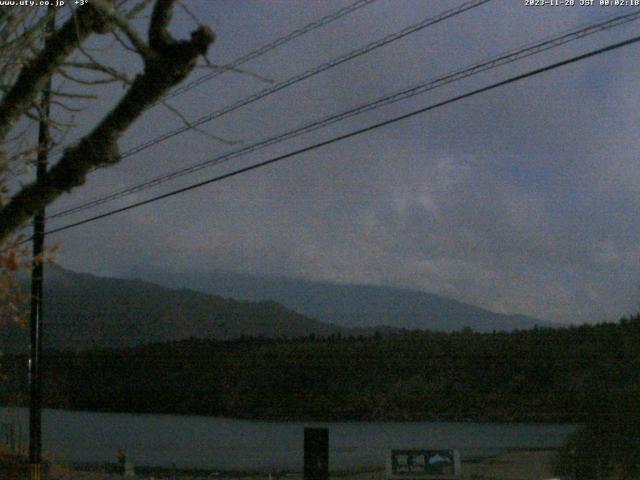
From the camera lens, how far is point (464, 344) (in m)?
40.6

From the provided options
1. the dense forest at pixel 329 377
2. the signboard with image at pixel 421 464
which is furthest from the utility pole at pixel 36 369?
the dense forest at pixel 329 377

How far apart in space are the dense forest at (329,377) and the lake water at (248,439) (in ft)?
2.52

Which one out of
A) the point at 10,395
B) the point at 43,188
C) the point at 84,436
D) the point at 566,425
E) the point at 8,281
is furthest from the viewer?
the point at 10,395

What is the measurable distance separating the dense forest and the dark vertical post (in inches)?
578

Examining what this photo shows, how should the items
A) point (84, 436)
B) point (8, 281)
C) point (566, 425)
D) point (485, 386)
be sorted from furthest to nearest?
point (84, 436) < point (485, 386) < point (566, 425) < point (8, 281)

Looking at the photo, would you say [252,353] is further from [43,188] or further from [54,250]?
[43,188]

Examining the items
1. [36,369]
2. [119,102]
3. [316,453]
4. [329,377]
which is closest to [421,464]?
[316,453]

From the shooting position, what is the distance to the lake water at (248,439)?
101ft

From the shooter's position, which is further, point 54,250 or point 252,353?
point 252,353

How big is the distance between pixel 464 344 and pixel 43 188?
37.1 metres

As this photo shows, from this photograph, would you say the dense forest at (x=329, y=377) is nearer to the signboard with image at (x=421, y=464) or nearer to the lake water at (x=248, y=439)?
the lake water at (x=248, y=439)

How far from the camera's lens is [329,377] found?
133 feet

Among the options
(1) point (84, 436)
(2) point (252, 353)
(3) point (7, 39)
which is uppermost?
(3) point (7, 39)

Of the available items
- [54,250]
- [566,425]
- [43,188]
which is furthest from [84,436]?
[43,188]
